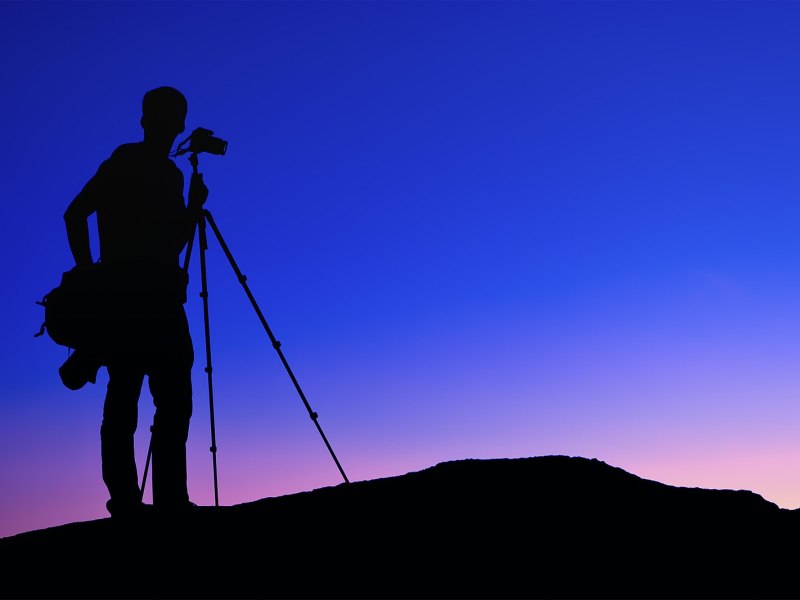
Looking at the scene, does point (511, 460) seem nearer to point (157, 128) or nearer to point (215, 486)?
point (215, 486)

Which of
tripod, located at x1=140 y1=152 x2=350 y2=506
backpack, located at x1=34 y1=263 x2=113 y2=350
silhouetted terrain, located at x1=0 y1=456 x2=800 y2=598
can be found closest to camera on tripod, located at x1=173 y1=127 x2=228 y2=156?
tripod, located at x1=140 y1=152 x2=350 y2=506

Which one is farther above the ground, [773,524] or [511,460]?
[511,460]

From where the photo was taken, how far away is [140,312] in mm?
5871

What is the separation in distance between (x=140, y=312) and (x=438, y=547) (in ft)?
8.45

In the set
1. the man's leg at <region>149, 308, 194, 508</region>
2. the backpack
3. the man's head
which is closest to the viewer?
the backpack

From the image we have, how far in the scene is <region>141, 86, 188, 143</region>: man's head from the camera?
20.2ft

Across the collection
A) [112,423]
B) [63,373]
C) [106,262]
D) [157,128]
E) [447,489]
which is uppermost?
[157,128]

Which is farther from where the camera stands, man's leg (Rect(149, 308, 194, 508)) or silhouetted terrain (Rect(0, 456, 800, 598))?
man's leg (Rect(149, 308, 194, 508))

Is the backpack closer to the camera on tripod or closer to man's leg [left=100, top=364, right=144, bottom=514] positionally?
man's leg [left=100, top=364, right=144, bottom=514]

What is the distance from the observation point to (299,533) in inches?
220

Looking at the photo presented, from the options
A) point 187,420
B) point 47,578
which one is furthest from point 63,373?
point 47,578

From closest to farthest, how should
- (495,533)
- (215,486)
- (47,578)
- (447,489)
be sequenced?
(47,578)
(495,533)
(447,489)
(215,486)

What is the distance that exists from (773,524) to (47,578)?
523cm

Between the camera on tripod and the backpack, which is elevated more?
the camera on tripod
